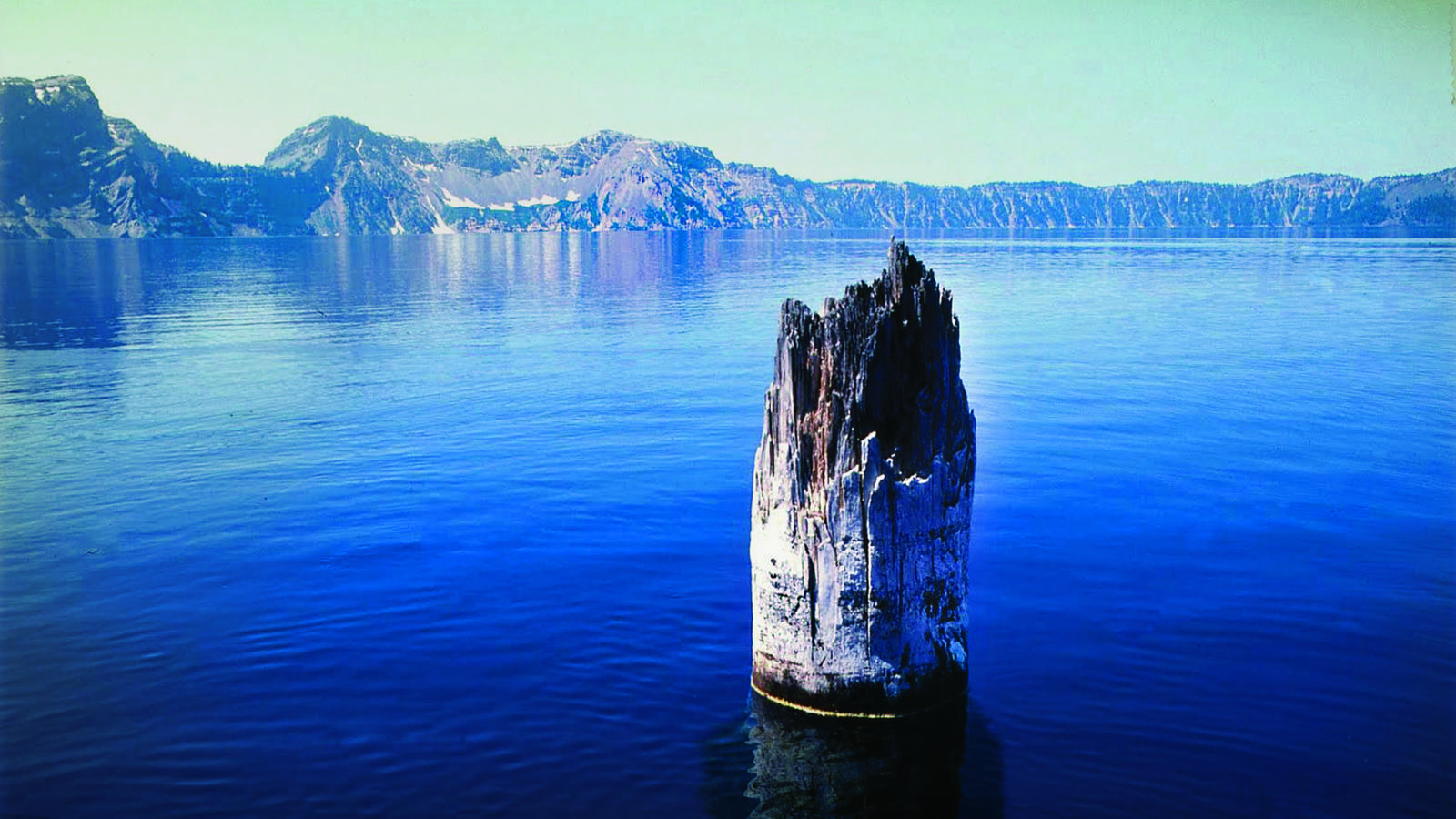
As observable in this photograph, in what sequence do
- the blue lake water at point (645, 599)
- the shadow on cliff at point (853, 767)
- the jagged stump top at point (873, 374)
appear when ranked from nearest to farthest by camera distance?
the shadow on cliff at point (853, 767), the jagged stump top at point (873, 374), the blue lake water at point (645, 599)

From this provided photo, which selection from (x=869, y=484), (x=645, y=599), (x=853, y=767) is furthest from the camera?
(x=645, y=599)

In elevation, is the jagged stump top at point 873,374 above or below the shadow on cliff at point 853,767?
above

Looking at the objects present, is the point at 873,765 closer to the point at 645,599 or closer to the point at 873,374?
the point at 873,374

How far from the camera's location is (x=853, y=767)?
13.1 meters

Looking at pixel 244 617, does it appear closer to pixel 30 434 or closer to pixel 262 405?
pixel 30 434

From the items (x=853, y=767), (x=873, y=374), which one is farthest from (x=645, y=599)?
(x=873, y=374)

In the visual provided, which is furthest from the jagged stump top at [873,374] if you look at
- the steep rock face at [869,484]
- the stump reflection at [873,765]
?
the stump reflection at [873,765]

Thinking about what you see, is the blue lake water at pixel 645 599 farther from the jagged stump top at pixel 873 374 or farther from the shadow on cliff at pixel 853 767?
the jagged stump top at pixel 873 374

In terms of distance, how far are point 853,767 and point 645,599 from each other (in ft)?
21.9

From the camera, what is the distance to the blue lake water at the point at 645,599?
13.2 m

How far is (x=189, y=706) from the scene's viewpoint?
15.0m

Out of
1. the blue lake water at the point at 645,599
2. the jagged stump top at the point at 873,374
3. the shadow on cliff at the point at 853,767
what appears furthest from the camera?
the blue lake water at the point at 645,599

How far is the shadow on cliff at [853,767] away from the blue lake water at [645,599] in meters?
0.05

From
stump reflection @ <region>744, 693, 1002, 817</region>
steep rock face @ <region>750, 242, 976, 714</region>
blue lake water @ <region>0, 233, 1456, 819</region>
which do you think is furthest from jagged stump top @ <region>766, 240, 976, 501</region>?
blue lake water @ <region>0, 233, 1456, 819</region>
